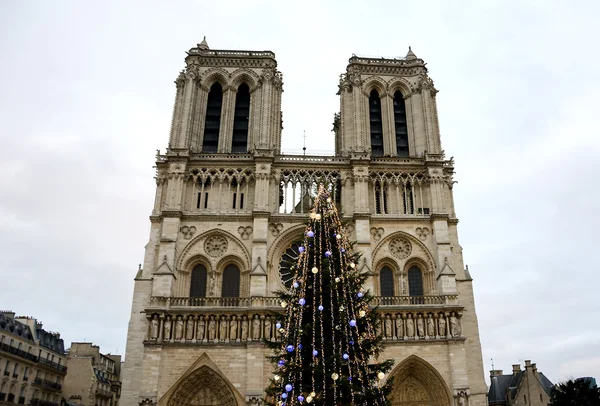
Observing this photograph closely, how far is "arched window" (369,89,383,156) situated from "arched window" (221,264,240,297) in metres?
11.2

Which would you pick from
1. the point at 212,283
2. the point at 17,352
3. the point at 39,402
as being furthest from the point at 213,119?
the point at 39,402

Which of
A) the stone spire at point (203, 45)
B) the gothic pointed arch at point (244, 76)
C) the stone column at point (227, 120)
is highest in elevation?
the stone spire at point (203, 45)

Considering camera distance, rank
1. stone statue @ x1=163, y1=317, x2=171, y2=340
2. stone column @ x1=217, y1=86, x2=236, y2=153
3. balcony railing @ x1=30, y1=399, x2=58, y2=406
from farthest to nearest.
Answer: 1. balcony railing @ x1=30, y1=399, x2=58, y2=406
2. stone column @ x1=217, y1=86, x2=236, y2=153
3. stone statue @ x1=163, y1=317, x2=171, y2=340

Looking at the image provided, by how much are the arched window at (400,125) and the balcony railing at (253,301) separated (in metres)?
9.76

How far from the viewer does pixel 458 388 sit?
2470 cm

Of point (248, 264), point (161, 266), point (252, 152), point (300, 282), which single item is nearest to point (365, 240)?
point (248, 264)

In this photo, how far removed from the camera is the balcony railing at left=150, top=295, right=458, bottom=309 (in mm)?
26031

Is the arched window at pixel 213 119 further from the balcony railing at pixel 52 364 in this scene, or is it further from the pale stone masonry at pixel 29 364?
the balcony railing at pixel 52 364

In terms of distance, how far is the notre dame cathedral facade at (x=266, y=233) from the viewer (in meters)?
25.3

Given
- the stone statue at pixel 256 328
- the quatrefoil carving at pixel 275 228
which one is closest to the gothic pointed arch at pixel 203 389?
the stone statue at pixel 256 328

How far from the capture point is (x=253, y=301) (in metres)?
26.0

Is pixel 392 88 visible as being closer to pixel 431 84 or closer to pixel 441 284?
pixel 431 84

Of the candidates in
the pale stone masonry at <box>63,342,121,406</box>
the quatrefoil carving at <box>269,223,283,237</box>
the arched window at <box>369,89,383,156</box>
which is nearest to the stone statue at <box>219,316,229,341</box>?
the quatrefoil carving at <box>269,223,283,237</box>

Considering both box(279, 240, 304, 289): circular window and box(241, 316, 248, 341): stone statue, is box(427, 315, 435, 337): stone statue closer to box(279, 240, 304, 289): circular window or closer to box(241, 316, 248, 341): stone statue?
box(279, 240, 304, 289): circular window
